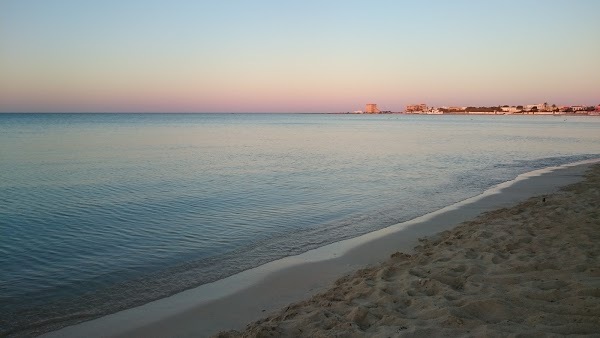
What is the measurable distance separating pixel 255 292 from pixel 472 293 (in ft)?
11.2

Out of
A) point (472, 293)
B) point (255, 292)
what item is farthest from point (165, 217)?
point (472, 293)

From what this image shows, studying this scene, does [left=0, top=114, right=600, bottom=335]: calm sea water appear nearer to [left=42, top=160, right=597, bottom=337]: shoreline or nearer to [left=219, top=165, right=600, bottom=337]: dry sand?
A: [left=42, top=160, right=597, bottom=337]: shoreline

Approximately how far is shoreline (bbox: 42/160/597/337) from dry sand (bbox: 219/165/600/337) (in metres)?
0.59

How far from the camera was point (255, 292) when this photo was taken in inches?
295

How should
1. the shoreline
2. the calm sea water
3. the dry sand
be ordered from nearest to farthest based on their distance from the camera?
the dry sand < the shoreline < the calm sea water

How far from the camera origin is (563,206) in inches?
462

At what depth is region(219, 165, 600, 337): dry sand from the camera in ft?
15.9

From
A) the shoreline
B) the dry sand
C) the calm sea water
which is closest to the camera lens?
the dry sand

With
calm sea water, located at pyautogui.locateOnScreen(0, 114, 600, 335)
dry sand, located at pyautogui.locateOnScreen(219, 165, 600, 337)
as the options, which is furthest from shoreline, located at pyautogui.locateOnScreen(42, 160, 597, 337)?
dry sand, located at pyautogui.locateOnScreen(219, 165, 600, 337)

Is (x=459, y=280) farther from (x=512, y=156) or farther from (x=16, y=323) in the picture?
(x=512, y=156)

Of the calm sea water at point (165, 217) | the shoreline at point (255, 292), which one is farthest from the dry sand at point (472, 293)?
the calm sea water at point (165, 217)

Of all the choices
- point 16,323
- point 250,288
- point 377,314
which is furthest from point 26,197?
point 377,314

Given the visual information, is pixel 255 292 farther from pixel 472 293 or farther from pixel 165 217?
pixel 165 217

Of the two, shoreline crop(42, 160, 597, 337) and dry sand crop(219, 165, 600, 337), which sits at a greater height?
dry sand crop(219, 165, 600, 337)
